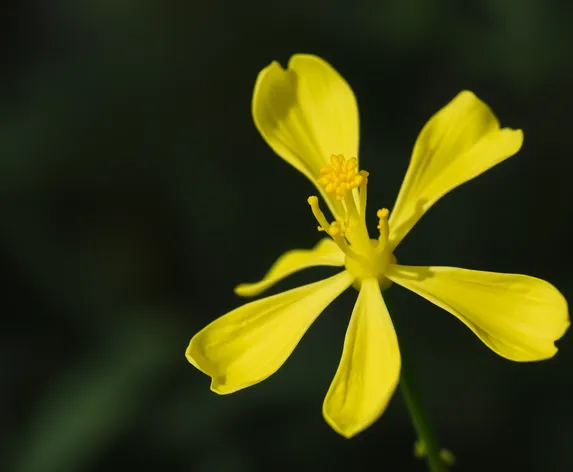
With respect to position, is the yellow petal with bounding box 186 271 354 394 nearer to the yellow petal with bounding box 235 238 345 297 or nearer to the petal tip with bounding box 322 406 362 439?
the yellow petal with bounding box 235 238 345 297

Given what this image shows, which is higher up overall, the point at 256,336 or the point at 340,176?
the point at 340,176

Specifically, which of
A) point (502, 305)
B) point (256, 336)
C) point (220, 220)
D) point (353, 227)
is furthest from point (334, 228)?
point (220, 220)

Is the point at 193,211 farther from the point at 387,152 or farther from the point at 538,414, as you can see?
the point at 538,414

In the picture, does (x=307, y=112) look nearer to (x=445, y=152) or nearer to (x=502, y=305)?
(x=445, y=152)

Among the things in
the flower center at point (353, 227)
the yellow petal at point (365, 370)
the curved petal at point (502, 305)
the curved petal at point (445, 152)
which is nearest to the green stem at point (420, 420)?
the yellow petal at point (365, 370)

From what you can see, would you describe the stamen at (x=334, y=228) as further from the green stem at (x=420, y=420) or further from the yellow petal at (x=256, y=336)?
the green stem at (x=420, y=420)

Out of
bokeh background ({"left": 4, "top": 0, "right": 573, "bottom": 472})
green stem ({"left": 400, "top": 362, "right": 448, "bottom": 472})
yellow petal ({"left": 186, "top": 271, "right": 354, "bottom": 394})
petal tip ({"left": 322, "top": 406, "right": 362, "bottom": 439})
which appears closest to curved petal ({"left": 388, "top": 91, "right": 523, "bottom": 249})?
yellow petal ({"left": 186, "top": 271, "right": 354, "bottom": 394})
